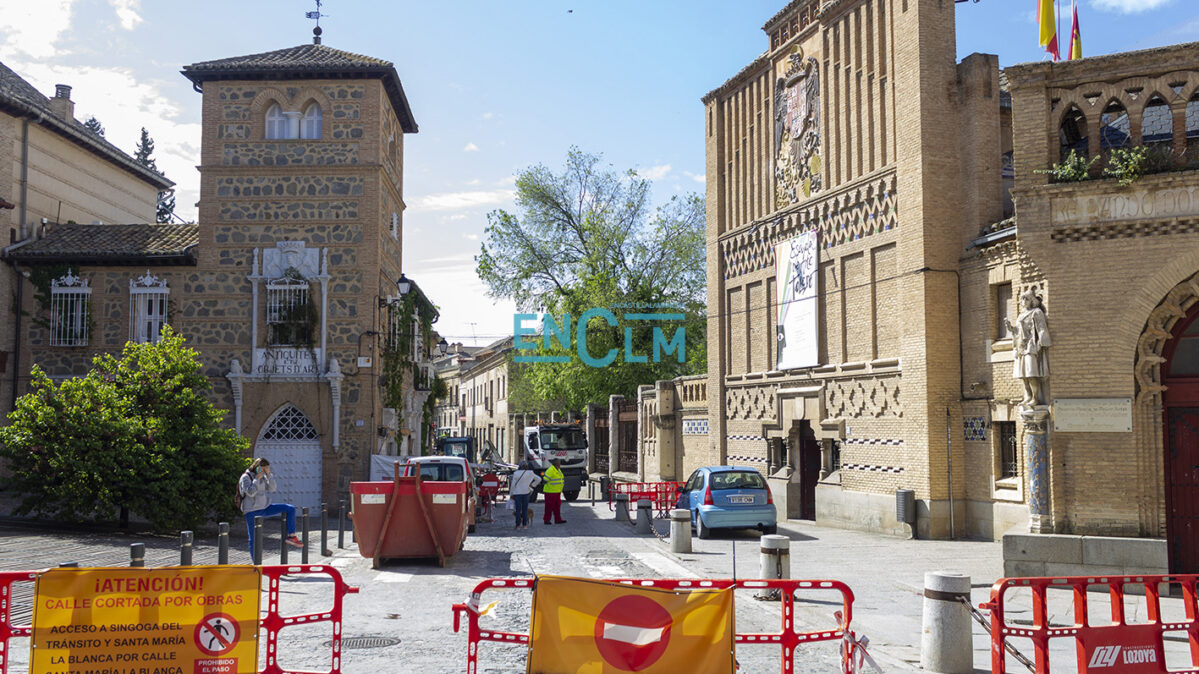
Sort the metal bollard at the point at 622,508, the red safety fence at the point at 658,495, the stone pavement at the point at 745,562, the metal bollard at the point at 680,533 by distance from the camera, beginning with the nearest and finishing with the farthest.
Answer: the stone pavement at the point at 745,562 → the metal bollard at the point at 680,533 → the metal bollard at the point at 622,508 → the red safety fence at the point at 658,495

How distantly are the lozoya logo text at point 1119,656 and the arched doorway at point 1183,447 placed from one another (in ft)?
21.9

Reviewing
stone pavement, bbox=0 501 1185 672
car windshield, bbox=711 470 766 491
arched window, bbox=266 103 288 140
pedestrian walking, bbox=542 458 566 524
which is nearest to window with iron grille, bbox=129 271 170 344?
arched window, bbox=266 103 288 140

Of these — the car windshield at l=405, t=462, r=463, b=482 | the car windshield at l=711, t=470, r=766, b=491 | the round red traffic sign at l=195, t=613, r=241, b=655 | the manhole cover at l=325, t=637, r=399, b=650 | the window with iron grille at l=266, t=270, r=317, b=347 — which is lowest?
the manhole cover at l=325, t=637, r=399, b=650

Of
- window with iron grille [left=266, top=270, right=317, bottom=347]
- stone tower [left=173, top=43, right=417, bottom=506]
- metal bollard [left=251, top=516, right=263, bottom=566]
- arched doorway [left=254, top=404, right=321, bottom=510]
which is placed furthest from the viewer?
window with iron grille [left=266, top=270, right=317, bottom=347]

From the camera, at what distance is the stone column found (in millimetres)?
13977

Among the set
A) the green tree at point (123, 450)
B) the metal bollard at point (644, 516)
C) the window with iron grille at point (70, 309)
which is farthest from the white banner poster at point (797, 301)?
the window with iron grille at point (70, 309)

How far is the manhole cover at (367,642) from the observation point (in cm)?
946

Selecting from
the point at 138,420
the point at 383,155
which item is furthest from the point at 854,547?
the point at 383,155

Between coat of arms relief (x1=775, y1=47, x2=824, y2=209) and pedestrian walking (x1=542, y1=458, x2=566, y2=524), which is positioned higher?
coat of arms relief (x1=775, y1=47, x2=824, y2=209)

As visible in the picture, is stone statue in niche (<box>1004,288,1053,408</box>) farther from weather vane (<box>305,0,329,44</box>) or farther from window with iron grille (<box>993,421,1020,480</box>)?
weather vane (<box>305,0,329,44</box>)

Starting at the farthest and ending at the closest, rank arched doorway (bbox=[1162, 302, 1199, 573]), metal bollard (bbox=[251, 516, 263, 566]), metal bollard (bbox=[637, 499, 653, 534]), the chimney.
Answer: the chimney
metal bollard (bbox=[637, 499, 653, 534])
arched doorway (bbox=[1162, 302, 1199, 573])
metal bollard (bbox=[251, 516, 263, 566])

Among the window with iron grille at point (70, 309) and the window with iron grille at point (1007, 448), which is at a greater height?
the window with iron grille at point (70, 309)

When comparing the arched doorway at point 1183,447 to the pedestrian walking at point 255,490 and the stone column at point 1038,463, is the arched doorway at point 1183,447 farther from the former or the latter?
the pedestrian walking at point 255,490

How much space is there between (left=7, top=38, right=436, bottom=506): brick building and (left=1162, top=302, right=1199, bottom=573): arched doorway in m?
19.8
